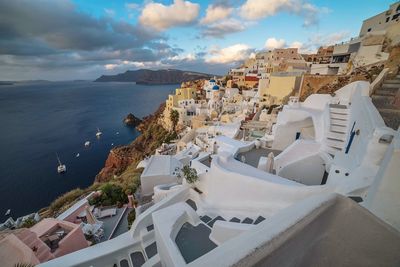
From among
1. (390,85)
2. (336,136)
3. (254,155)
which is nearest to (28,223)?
(254,155)

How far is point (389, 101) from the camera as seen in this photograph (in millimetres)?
7832

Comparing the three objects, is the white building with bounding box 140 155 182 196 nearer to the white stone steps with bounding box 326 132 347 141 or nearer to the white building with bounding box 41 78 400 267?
the white building with bounding box 41 78 400 267

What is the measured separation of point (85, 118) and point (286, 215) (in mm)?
78082

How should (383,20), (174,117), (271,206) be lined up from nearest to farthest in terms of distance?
(271,206)
(383,20)
(174,117)

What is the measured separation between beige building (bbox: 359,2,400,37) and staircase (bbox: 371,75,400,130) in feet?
69.6

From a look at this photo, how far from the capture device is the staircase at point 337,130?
27.5 ft

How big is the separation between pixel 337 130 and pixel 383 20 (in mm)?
30705

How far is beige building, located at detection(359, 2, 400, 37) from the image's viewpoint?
23.5 m

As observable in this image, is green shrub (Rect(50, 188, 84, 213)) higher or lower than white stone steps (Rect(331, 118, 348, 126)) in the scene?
lower

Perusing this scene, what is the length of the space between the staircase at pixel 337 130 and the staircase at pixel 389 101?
137cm

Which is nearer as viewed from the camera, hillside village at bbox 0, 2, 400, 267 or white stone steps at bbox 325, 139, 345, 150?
hillside village at bbox 0, 2, 400, 267

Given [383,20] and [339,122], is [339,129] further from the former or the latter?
[383,20]

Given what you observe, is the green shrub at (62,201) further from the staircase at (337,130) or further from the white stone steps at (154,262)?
the staircase at (337,130)

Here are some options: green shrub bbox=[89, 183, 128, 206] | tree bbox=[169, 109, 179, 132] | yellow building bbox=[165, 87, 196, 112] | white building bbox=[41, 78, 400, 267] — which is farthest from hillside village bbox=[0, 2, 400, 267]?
yellow building bbox=[165, 87, 196, 112]
